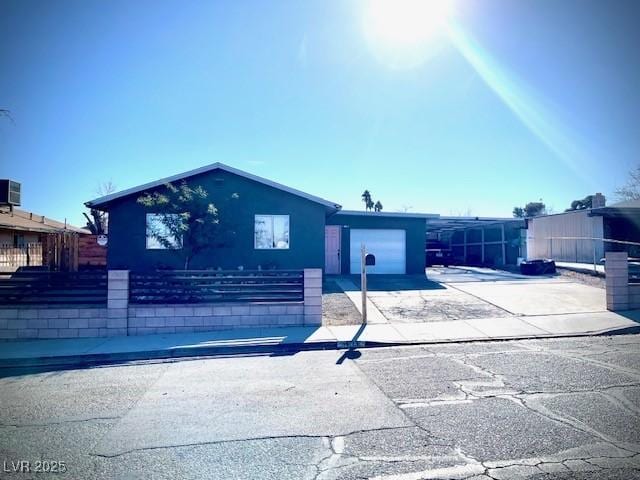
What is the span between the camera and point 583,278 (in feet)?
48.8

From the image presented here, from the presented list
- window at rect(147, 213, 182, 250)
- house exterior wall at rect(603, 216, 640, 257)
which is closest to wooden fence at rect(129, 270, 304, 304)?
window at rect(147, 213, 182, 250)

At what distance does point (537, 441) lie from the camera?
3266mm

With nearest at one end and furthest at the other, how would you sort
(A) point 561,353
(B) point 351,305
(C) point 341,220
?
1. (A) point 561,353
2. (B) point 351,305
3. (C) point 341,220

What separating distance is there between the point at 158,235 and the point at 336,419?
10817 mm

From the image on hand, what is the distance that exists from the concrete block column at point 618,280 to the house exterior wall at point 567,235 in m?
9.37

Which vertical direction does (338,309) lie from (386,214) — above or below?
below

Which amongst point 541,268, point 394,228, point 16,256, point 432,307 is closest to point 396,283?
point 394,228

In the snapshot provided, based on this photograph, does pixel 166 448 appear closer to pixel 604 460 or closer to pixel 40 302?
pixel 604 460

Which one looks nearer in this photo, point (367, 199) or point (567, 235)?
point (567, 235)

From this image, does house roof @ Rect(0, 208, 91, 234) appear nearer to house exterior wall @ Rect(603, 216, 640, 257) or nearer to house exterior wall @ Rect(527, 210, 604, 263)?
house exterior wall @ Rect(527, 210, 604, 263)

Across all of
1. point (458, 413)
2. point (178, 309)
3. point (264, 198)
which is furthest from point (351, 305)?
point (458, 413)

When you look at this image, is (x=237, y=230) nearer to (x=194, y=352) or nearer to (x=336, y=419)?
(x=194, y=352)

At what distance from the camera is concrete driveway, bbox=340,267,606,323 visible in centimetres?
962

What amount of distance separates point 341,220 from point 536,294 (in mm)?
8835
